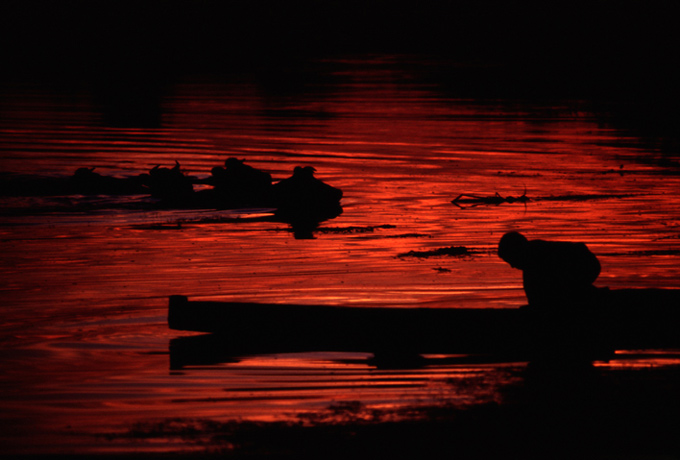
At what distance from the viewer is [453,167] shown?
26141 millimetres

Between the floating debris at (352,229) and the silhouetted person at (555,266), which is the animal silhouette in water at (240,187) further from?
the silhouetted person at (555,266)

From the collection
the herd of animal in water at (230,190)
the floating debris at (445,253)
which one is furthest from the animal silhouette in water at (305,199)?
the floating debris at (445,253)

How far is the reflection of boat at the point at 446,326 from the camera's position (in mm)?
10242

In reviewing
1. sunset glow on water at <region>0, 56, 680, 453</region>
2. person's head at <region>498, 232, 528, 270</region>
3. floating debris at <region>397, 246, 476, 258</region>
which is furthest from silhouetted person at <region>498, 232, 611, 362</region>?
floating debris at <region>397, 246, 476, 258</region>

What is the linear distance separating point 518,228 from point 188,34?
68.9m

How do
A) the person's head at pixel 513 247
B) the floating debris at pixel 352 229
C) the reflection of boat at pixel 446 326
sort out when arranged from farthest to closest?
the floating debris at pixel 352 229 → the reflection of boat at pixel 446 326 → the person's head at pixel 513 247

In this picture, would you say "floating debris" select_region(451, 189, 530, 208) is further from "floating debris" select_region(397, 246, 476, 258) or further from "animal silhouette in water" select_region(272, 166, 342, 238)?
"floating debris" select_region(397, 246, 476, 258)

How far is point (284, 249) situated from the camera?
16.4m

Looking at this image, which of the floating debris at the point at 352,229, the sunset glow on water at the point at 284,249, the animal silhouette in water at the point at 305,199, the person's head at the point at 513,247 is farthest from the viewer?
the animal silhouette in water at the point at 305,199

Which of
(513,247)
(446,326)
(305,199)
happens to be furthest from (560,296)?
(305,199)

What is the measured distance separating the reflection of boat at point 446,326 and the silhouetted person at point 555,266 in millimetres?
293

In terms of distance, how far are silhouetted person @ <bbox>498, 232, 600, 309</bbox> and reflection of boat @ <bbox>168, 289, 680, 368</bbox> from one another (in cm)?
29

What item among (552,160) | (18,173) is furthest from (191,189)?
(552,160)

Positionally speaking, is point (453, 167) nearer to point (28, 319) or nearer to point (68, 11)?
point (28, 319)
